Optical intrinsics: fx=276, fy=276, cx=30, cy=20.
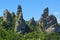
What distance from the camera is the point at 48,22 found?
139m

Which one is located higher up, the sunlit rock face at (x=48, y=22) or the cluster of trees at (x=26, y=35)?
the sunlit rock face at (x=48, y=22)

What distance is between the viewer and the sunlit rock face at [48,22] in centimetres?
13688

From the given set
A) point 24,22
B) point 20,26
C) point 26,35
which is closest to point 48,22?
point 24,22

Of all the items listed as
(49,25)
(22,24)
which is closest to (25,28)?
(22,24)

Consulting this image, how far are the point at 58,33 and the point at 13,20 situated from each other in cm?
2701

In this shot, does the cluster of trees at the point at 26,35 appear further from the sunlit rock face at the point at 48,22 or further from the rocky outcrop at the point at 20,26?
the sunlit rock face at the point at 48,22

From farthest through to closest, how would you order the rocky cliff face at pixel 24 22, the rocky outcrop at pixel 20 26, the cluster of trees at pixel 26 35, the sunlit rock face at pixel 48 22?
the sunlit rock face at pixel 48 22, the rocky cliff face at pixel 24 22, the rocky outcrop at pixel 20 26, the cluster of trees at pixel 26 35

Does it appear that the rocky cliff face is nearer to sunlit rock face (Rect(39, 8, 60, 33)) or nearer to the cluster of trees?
sunlit rock face (Rect(39, 8, 60, 33))

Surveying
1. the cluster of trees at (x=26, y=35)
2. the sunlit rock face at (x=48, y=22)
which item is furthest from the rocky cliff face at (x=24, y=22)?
the cluster of trees at (x=26, y=35)

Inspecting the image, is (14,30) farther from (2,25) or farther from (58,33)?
(58,33)

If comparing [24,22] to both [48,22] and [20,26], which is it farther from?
[48,22]

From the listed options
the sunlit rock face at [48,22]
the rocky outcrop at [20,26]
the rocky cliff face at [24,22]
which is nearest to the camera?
the rocky outcrop at [20,26]

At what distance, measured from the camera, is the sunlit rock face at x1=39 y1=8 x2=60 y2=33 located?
137m

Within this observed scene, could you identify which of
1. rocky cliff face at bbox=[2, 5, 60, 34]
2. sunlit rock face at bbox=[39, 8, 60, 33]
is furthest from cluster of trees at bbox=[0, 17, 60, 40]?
sunlit rock face at bbox=[39, 8, 60, 33]
